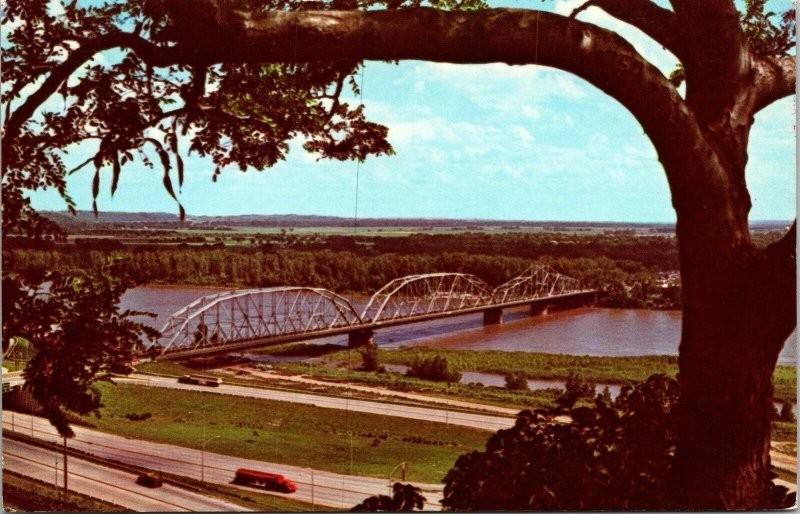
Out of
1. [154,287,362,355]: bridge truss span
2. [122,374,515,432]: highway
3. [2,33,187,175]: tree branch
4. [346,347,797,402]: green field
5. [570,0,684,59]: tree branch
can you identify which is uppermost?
[570,0,684,59]: tree branch

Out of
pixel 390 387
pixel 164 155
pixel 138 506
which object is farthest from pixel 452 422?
pixel 164 155

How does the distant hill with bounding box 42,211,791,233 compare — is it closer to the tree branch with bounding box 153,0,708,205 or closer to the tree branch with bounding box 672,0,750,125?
the tree branch with bounding box 672,0,750,125

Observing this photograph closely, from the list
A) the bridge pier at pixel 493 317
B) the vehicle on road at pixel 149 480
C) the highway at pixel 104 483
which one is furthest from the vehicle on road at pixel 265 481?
the bridge pier at pixel 493 317

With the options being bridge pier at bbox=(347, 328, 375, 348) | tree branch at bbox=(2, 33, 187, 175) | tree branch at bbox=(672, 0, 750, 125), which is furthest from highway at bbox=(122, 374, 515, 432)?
tree branch at bbox=(672, 0, 750, 125)

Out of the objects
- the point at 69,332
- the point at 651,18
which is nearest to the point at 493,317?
the point at 651,18

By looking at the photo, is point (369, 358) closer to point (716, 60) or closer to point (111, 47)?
point (111, 47)

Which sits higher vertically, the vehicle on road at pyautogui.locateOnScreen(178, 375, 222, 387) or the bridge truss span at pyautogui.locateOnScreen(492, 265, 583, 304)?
the bridge truss span at pyautogui.locateOnScreen(492, 265, 583, 304)
